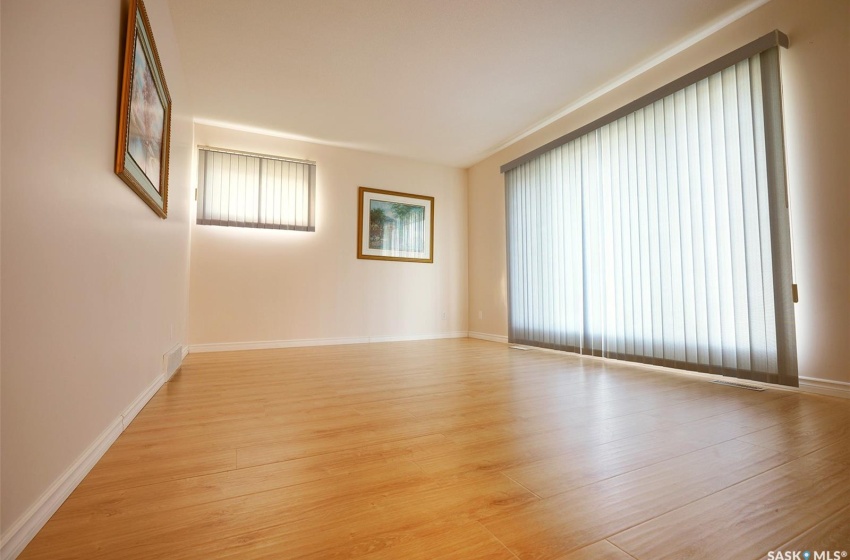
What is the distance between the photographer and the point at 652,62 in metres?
3.14

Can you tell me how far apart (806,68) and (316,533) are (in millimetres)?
3556

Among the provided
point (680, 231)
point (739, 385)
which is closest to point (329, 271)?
point (680, 231)

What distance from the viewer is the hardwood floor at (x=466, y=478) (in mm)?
871

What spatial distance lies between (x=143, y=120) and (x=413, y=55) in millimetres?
2086

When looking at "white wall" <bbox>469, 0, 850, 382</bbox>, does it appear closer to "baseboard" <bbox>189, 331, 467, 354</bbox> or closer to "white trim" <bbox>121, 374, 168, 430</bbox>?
"white trim" <bbox>121, 374, 168, 430</bbox>

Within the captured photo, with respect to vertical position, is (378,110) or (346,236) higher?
(378,110)

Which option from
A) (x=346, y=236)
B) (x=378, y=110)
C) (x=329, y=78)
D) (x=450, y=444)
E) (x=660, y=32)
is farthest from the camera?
(x=346, y=236)

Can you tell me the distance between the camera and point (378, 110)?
13.1ft

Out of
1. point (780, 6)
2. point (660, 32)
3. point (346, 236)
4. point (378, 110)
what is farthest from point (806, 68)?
point (346, 236)

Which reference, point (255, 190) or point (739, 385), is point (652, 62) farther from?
point (255, 190)

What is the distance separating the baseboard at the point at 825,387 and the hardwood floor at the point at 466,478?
0.08 metres

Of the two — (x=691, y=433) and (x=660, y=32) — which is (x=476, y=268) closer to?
(x=660, y=32)

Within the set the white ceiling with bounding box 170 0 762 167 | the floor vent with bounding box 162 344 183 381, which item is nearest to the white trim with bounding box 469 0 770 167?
the white ceiling with bounding box 170 0 762 167

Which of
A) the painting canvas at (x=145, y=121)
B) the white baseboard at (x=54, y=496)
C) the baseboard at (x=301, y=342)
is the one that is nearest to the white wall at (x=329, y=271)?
the baseboard at (x=301, y=342)
